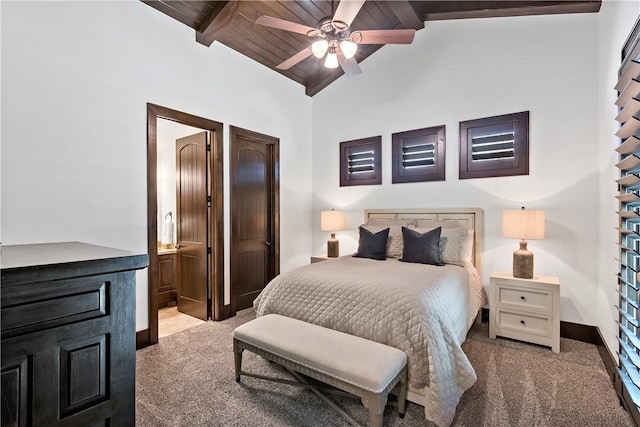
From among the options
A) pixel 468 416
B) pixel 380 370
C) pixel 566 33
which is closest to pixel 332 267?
pixel 380 370

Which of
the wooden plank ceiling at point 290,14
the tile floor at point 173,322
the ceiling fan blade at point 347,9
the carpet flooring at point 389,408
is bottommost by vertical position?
the tile floor at point 173,322

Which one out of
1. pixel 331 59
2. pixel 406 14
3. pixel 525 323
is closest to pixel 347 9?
pixel 331 59

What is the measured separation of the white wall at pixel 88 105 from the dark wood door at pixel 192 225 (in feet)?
2.13

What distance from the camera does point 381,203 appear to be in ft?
14.1

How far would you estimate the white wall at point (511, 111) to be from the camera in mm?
2947

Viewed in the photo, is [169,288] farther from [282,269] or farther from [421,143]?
[421,143]

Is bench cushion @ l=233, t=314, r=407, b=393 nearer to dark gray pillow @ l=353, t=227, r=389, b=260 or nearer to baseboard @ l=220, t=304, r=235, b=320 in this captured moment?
dark gray pillow @ l=353, t=227, r=389, b=260

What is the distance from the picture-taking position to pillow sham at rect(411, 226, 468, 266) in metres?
3.09

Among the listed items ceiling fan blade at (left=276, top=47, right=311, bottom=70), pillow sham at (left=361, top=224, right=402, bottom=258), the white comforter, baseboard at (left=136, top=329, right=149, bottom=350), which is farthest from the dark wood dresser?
pillow sham at (left=361, top=224, right=402, bottom=258)

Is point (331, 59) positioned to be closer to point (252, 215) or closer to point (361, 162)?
point (361, 162)

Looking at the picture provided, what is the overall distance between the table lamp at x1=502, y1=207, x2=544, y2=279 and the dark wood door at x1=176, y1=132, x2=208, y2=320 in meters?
3.41

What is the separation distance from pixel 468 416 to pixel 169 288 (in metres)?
3.80

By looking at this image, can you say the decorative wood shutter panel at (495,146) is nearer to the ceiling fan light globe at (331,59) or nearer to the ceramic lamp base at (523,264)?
the ceramic lamp base at (523,264)

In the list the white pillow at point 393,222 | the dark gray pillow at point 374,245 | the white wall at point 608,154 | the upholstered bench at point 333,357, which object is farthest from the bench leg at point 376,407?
the white pillow at point 393,222
